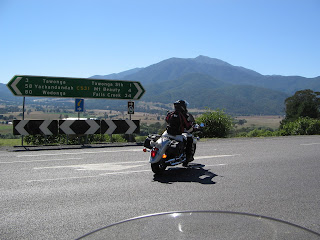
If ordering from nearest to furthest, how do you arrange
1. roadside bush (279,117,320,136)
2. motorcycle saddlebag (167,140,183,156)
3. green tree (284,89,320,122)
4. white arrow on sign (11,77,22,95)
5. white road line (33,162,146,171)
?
motorcycle saddlebag (167,140,183,156)
white road line (33,162,146,171)
white arrow on sign (11,77,22,95)
roadside bush (279,117,320,136)
green tree (284,89,320,122)

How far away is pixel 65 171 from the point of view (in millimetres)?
8227

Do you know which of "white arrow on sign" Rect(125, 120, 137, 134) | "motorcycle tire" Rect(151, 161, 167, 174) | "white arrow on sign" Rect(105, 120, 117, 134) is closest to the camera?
"motorcycle tire" Rect(151, 161, 167, 174)

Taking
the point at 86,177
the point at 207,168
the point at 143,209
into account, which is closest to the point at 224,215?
the point at 143,209

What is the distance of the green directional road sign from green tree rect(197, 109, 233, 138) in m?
4.96

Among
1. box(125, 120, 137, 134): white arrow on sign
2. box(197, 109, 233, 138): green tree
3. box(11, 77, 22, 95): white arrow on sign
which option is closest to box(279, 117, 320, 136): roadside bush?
box(197, 109, 233, 138): green tree

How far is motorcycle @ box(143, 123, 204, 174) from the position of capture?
25.2 feet

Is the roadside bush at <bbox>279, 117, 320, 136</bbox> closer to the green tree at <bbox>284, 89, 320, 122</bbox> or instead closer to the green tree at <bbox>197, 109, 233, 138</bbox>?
the green tree at <bbox>197, 109, 233, 138</bbox>

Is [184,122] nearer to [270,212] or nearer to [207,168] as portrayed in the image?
[207,168]

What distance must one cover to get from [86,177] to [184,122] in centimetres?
261

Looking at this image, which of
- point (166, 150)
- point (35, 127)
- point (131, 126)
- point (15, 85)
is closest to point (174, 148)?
point (166, 150)

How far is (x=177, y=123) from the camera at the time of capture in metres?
8.16

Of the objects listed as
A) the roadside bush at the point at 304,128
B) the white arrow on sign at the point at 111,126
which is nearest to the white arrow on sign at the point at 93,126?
the white arrow on sign at the point at 111,126

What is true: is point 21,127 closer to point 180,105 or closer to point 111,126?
point 111,126

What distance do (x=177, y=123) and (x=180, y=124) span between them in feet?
0.35
